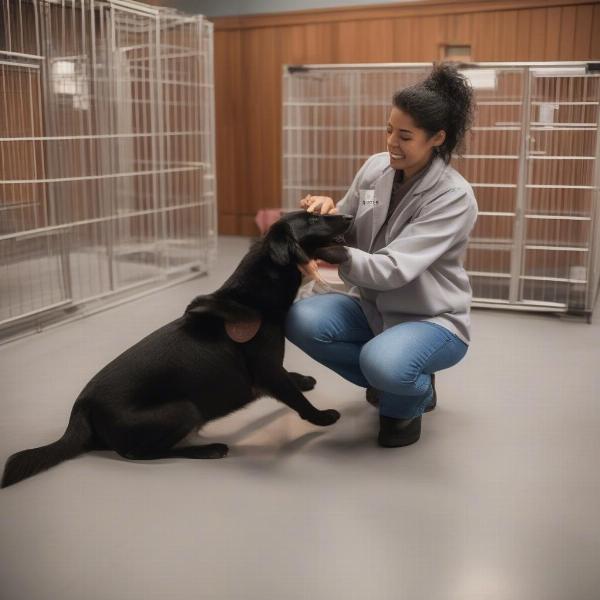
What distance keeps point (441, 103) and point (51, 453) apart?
1468mm

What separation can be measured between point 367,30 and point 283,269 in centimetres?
367

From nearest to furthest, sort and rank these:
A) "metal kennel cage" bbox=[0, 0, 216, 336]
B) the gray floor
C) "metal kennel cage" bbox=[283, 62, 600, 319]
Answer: the gray floor, "metal kennel cage" bbox=[0, 0, 216, 336], "metal kennel cage" bbox=[283, 62, 600, 319]

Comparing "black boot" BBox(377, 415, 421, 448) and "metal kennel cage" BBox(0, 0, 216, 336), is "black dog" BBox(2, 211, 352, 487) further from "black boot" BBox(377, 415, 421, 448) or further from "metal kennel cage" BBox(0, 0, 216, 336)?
"metal kennel cage" BBox(0, 0, 216, 336)

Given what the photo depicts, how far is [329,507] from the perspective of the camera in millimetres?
1758

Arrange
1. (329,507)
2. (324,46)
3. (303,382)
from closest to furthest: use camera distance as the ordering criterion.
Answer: (329,507) < (303,382) < (324,46)

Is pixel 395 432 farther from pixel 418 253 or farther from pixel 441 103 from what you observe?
pixel 441 103

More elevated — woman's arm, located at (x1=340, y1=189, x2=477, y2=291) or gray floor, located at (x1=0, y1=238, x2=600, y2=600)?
woman's arm, located at (x1=340, y1=189, x2=477, y2=291)

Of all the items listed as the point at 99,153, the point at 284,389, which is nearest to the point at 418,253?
the point at 284,389

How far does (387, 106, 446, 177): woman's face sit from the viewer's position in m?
2.05

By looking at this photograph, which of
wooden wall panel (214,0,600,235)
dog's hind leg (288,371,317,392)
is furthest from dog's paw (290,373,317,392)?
wooden wall panel (214,0,600,235)

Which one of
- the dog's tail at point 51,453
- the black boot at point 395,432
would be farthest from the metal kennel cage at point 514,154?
the dog's tail at point 51,453

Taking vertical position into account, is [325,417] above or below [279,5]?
below

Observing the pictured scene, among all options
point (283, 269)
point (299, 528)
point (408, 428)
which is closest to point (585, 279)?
point (408, 428)

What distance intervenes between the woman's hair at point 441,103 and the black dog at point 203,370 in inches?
14.4
